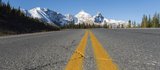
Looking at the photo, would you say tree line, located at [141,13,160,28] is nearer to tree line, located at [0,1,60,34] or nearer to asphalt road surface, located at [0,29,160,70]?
Answer: tree line, located at [0,1,60,34]

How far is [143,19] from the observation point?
157m

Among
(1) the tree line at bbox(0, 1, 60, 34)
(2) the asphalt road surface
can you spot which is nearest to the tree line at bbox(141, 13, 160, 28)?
(1) the tree line at bbox(0, 1, 60, 34)

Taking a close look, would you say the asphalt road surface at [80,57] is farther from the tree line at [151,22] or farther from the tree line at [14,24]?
the tree line at [151,22]

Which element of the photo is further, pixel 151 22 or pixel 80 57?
pixel 151 22

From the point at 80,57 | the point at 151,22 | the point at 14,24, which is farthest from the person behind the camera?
the point at 151,22

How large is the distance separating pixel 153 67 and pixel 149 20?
15004 centimetres

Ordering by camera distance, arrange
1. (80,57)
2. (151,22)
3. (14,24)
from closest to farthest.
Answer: (80,57) < (14,24) < (151,22)

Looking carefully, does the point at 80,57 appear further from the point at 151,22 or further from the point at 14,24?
the point at 151,22

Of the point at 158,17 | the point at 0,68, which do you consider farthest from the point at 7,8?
the point at 0,68

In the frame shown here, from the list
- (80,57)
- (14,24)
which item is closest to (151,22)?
(14,24)

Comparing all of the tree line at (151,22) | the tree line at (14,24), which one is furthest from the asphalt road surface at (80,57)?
the tree line at (151,22)

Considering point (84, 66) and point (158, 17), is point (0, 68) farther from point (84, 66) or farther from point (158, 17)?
point (158, 17)

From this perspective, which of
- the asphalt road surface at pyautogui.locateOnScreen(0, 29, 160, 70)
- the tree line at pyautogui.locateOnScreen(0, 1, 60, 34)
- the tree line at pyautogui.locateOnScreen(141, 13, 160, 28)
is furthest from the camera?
the tree line at pyautogui.locateOnScreen(141, 13, 160, 28)

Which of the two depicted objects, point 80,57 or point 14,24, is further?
point 14,24
